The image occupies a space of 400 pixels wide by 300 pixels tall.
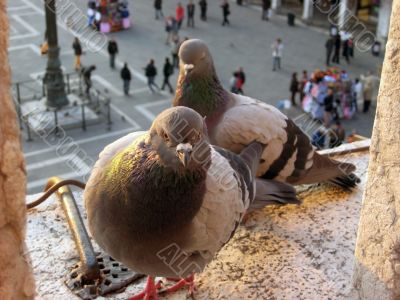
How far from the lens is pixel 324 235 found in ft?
16.6

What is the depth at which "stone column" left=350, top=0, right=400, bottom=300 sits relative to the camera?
3057 millimetres

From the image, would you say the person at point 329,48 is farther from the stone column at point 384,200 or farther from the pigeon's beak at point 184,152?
the pigeon's beak at point 184,152

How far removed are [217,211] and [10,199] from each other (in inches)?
71.0

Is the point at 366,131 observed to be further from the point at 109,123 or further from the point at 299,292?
the point at 299,292

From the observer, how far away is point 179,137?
337 centimetres

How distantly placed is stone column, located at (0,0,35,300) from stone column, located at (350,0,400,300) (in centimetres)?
180

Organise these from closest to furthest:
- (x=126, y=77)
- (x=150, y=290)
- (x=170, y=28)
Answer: (x=150, y=290) → (x=126, y=77) → (x=170, y=28)

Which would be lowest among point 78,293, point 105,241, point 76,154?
point 76,154

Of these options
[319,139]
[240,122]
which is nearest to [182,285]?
[240,122]

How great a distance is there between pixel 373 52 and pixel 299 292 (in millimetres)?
18045

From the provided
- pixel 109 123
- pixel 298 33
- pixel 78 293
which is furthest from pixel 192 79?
pixel 298 33

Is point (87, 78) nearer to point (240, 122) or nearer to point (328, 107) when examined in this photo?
point (328, 107)

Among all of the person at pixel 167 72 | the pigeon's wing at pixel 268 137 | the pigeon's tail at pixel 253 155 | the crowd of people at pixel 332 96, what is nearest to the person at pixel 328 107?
the crowd of people at pixel 332 96

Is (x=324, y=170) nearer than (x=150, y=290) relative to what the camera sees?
No
